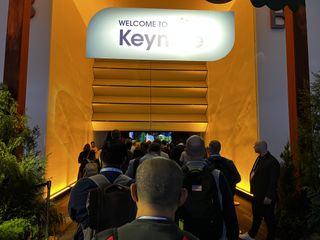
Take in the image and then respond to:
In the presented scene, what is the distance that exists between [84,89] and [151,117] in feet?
8.30

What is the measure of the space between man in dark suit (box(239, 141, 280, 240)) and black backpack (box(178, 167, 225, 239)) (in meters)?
2.07

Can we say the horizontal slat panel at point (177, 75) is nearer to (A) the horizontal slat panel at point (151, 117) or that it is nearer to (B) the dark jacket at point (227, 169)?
(A) the horizontal slat panel at point (151, 117)

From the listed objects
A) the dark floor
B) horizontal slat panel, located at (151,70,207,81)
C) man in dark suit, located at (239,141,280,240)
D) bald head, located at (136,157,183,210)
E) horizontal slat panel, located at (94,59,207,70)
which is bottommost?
the dark floor

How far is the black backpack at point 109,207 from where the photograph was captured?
1737mm

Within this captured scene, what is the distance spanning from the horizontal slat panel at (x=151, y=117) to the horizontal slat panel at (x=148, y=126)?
0.13 m

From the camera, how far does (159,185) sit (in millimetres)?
1011

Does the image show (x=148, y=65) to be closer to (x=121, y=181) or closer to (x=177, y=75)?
(x=177, y=75)

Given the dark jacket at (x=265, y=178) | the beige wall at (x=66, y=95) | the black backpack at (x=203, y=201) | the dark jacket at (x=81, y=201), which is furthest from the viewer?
the beige wall at (x=66, y=95)

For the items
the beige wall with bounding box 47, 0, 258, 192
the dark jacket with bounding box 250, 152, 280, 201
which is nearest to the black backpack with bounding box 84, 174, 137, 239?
the dark jacket with bounding box 250, 152, 280, 201

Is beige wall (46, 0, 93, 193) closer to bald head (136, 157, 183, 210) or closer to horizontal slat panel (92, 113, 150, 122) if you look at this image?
horizontal slat panel (92, 113, 150, 122)

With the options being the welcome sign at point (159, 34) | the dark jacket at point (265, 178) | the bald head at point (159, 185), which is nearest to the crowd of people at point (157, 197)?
the bald head at point (159, 185)

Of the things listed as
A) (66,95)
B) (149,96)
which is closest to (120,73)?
(149,96)

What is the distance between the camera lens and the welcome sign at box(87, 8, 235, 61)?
13.6 ft

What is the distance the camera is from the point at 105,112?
11609 millimetres
